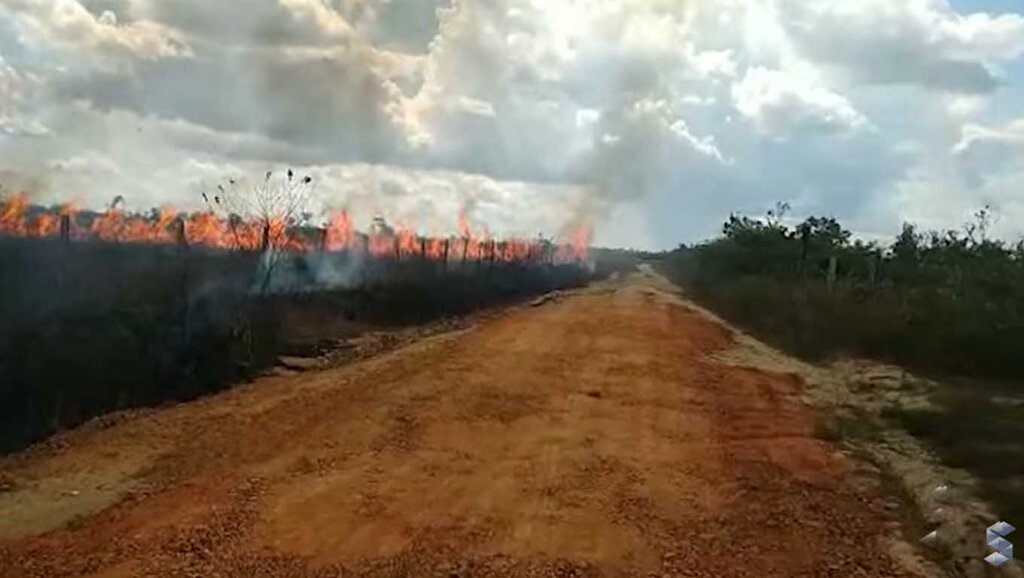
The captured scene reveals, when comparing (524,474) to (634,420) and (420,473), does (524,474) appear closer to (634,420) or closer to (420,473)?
(420,473)

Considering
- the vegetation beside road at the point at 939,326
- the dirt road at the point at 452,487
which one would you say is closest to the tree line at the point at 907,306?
the vegetation beside road at the point at 939,326

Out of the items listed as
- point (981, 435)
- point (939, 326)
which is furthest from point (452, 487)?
point (939, 326)

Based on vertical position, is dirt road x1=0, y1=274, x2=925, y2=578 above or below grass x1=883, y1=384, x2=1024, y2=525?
below

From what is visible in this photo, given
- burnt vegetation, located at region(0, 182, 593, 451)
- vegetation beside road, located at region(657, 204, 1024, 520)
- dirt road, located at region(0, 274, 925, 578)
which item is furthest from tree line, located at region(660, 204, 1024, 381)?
burnt vegetation, located at region(0, 182, 593, 451)

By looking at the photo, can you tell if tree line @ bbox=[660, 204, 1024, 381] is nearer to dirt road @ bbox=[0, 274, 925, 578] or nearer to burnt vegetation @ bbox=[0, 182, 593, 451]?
dirt road @ bbox=[0, 274, 925, 578]

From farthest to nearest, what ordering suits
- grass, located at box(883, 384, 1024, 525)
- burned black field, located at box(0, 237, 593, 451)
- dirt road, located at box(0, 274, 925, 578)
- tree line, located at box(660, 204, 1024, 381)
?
tree line, located at box(660, 204, 1024, 381) → burned black field, located at box(0, 237, 593, 451) → grass, located at box(883, 384, 1024, 525) → dirt road, located at box(0, 274, 925, 578)

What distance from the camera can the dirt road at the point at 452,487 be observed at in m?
9.77

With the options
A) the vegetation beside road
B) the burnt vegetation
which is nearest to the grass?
the vegetation beside road

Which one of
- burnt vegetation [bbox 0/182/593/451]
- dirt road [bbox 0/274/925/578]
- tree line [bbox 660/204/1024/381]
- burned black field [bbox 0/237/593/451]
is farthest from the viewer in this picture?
tree line [bbox 660/204/1024/381]

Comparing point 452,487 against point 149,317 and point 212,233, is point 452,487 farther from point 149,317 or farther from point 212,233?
point 212,233

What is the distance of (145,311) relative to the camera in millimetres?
19516

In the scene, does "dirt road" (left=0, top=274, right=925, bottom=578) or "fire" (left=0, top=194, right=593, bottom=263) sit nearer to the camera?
"dirt road" (left=0, top=274, right=925, bottom=578)

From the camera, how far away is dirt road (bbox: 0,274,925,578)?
9.77 m

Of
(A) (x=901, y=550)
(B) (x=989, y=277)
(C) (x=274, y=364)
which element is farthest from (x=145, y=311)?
(B) (x=989, y=277)
